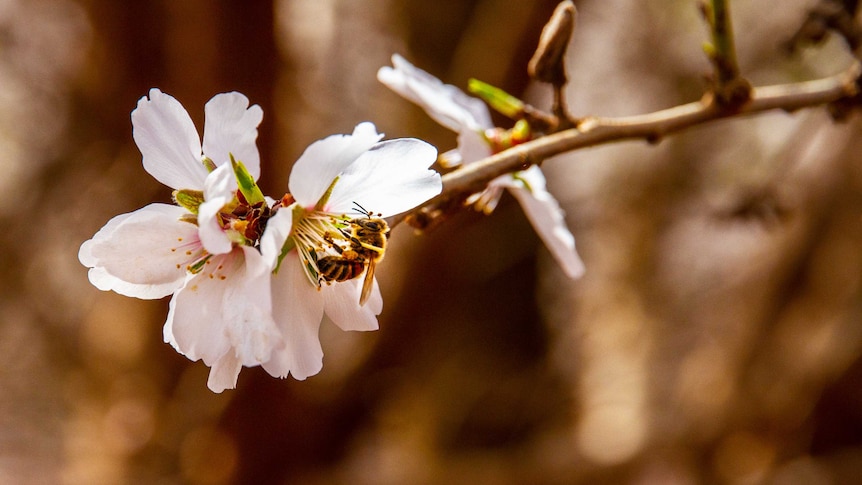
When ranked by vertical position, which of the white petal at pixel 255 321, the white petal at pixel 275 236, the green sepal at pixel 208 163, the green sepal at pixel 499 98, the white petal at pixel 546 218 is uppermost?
the green sepal at pixel 499 98

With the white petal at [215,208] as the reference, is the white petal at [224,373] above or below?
below

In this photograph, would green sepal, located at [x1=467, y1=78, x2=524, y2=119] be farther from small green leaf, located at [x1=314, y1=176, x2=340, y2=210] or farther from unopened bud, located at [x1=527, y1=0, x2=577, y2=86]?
small green leaf, located at [x1=314, y1=176, x2=340, y2=210]

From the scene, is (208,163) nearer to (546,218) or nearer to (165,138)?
(165,138)

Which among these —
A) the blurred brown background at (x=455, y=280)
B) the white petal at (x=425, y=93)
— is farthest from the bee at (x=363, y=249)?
the blurred brown background at (x=455, y=280)

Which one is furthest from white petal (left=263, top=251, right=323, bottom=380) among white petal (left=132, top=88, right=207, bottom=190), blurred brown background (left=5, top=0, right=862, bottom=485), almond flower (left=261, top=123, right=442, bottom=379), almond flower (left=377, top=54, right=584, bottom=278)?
blurred brown background (left=5, top=0, right=862, bottom=485)

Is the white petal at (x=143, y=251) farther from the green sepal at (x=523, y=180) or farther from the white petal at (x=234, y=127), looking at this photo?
the green sepal at (x=523, y=180)

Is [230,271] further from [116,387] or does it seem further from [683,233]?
[683,233]
